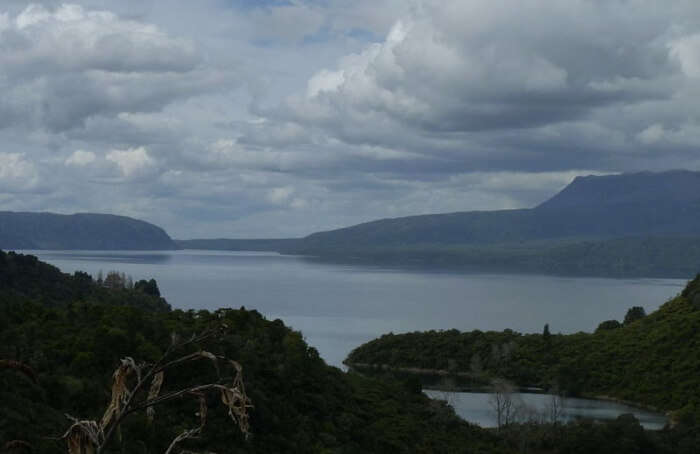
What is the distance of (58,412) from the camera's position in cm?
3053

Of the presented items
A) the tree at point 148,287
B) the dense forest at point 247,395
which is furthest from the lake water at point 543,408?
the tree at point 148,287

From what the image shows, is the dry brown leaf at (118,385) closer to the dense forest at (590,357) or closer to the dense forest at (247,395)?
the dense forest at (247,395)

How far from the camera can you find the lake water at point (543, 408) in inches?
3027

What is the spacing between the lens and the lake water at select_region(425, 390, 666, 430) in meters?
76.9

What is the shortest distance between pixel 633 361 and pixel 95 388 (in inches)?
3032

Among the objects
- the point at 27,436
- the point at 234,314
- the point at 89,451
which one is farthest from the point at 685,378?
the point at 89,451

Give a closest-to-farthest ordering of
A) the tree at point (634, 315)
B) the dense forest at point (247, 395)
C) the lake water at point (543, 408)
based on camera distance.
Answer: the dense forest at point (247, 395) → the lake water at point (543, 408) → the tree at point (634, 315)

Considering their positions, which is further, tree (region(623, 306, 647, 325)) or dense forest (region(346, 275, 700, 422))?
tree (region(623, 306, 647, 325))

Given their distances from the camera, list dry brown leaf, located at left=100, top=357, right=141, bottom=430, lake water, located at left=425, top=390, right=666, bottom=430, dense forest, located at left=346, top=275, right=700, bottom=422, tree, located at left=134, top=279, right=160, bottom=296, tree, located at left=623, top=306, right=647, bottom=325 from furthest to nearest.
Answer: tree, located at left=134, top=279, right=160, bottom=296 < tree, located at left=623, top=306, right=647, bottom=325 < dense forest, located at left=346, top=275, right=700, bottom=422 < lake water, located at left=425, top=390, right=666, bottom=430 < dry brown leaf, located at left=100, top=357, right=141, bottom=430

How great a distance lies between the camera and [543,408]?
82.9m

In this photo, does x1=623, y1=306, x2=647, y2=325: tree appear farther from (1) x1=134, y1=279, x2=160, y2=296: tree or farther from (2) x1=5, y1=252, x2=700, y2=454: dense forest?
(1) x1=134, y1=279, x2=160, y2=296: tree

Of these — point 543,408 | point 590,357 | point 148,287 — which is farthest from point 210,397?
point 148,287

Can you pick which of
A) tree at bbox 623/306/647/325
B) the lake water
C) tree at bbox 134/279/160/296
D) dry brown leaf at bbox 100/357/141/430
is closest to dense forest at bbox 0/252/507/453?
the lake water

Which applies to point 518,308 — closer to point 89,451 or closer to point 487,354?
point 487,354
